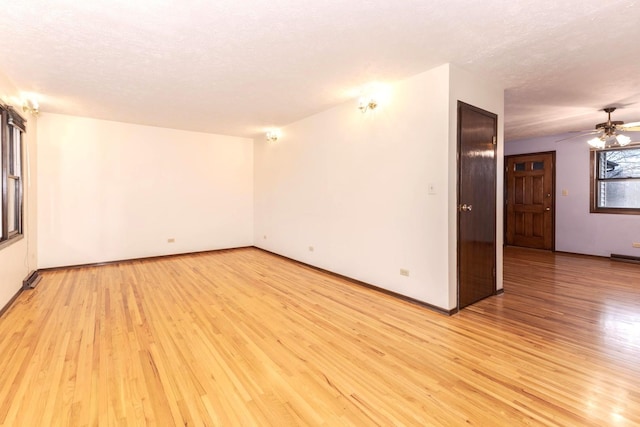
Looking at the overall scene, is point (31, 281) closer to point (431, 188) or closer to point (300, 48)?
point (300, 48)

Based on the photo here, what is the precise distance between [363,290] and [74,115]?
5.41 metres

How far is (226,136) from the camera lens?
6.68 meters

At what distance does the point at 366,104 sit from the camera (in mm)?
3865

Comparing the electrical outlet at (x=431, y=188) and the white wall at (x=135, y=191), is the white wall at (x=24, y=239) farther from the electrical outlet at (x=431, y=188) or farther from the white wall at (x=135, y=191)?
the electrical outlet at (x=431, y=188)

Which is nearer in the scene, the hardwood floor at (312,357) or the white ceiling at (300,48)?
the hardwood floor at (312,357)

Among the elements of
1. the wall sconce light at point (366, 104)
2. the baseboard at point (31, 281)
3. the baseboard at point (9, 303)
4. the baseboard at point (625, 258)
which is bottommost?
the baseboard at point (9, 303)

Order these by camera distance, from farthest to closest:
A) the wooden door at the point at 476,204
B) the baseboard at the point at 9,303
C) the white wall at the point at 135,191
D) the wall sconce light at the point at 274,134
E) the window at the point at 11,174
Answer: the wall sconce light at the point at 274,134 → the white wall at the point at 135,191 → the window at the point at 11,174 → the wooden door at the point at 476,204 → the baseboard at the point at 9,303

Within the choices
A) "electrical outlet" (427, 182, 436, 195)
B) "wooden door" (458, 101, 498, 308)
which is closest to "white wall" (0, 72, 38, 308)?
"electrical outlet" (427, 182, 436, 195)

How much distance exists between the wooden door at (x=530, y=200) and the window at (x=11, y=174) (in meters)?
9.02

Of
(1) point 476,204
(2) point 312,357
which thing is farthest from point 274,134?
(2) point 312,357

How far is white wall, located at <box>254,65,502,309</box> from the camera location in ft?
10.3

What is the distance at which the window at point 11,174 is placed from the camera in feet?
11.1

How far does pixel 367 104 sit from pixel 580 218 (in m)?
5.52

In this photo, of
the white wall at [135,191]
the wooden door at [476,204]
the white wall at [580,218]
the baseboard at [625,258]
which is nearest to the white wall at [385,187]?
the wooden door at [476,204]
